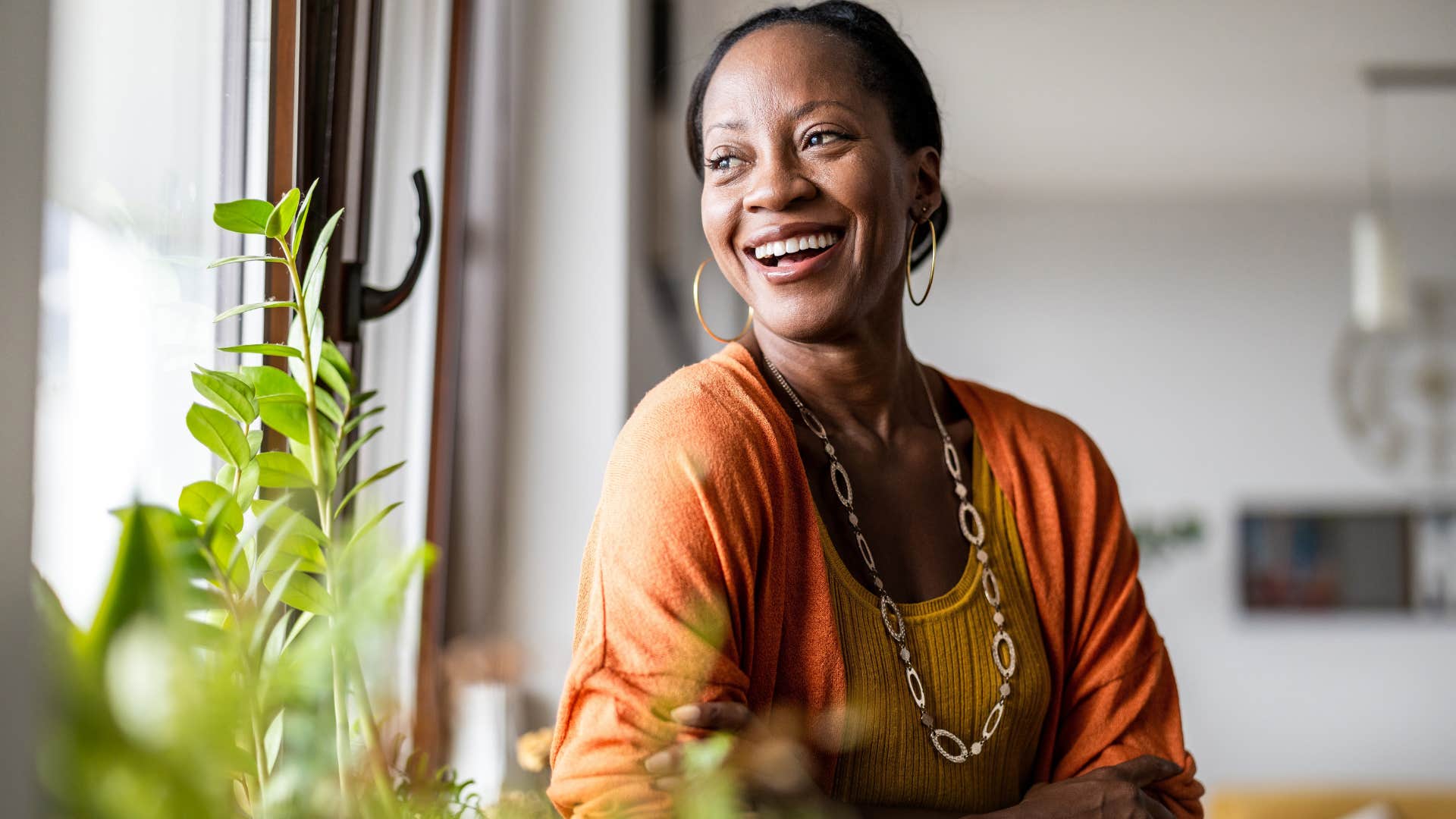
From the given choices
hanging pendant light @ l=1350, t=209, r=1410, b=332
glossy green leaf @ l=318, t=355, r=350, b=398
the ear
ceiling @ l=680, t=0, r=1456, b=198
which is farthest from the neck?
hanging pendant light @ l=1350, t=209, r=1410, b=332

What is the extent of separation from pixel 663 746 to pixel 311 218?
632 millimetres

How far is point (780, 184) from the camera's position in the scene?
3.45ft

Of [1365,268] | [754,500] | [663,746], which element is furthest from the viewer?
[1365,268]

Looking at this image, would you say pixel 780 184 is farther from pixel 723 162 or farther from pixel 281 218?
pixel 281 218

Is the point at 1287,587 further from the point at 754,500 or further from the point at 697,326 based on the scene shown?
→ the point at 754,500

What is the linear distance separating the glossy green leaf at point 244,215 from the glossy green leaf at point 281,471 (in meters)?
0.13

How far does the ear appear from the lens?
46.3 inches

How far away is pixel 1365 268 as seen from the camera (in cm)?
428

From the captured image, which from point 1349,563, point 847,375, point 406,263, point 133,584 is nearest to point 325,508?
point 133,584

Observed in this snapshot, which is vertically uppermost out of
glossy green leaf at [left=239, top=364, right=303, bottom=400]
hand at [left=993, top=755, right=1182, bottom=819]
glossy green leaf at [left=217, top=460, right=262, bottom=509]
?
glossy green leaf at [left=239, top=364, right=303, bottom=400]

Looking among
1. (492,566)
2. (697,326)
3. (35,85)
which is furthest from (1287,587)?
(35,85)

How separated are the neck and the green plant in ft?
1.67

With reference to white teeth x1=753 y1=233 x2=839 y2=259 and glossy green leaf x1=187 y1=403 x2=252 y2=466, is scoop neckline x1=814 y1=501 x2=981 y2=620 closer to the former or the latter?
white teeth x1=753 y1=233 x2=839 y2=259

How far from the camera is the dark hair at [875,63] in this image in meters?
1.11
